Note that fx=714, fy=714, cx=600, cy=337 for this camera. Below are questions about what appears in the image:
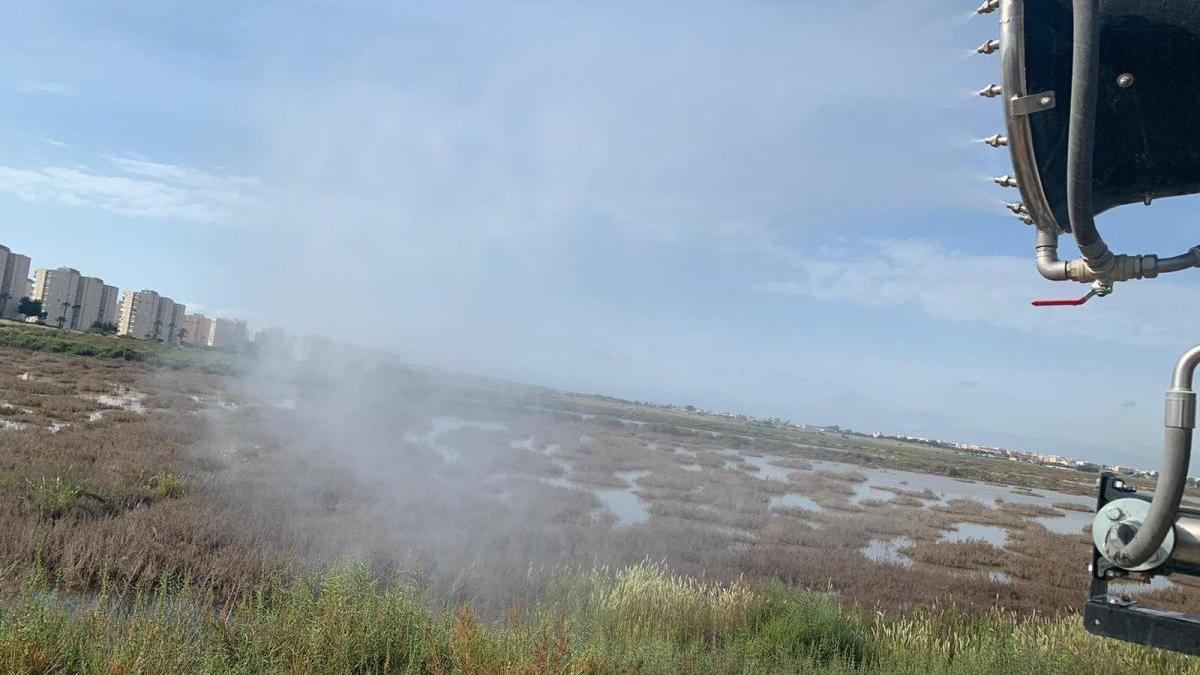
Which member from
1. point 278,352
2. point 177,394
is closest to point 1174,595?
point 278,352

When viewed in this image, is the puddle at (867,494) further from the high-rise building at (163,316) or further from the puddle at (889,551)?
the high-rise building at (163,316)

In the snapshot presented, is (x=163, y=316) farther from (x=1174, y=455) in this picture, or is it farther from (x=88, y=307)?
(x=1174, y=455)

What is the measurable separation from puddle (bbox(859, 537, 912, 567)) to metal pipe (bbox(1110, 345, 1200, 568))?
1561 cm

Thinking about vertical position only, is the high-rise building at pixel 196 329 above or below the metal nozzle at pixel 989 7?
below

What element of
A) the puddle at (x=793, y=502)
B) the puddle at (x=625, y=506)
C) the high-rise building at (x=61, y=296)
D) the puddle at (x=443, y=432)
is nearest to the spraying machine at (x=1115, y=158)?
the puddle at (x=625, y=506)

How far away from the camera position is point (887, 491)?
118 ft

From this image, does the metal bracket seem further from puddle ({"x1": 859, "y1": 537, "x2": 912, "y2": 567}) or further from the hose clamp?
puddle ({"x1": 859, "y1": 537, "x2": 912, "y2": 567})

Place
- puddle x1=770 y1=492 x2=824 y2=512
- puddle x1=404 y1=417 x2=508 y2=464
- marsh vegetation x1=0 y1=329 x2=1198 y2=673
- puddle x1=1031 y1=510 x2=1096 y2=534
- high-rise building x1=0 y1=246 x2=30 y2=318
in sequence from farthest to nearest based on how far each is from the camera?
high-rise building x1=0 y1=246 x2=30 y2=318 → puddle x1=1031 y1=510 x2=1096 y2=534 → puddle x1=770 y1=492 x2=824 y2=512 → puddle x1=404 y1=417 x2=508 y2=464 → marsh vegetation x1=0 y1=329 x2=1198 y2=673

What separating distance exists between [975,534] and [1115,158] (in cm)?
2567

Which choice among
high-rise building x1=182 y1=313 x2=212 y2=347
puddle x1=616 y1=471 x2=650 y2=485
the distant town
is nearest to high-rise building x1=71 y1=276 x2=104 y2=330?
the distant town

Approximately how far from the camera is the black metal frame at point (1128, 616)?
212 cm

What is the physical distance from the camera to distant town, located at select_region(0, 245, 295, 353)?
197 ft

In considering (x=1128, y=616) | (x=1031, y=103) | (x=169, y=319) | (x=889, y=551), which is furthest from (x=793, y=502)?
(x=169, y=319)

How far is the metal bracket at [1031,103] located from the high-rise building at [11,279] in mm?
71336
